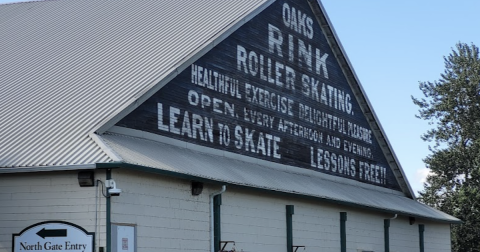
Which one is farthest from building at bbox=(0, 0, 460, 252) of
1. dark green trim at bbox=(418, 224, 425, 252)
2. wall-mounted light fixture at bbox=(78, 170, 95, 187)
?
dark green trim at bbox=(418, 224, 425, 252)

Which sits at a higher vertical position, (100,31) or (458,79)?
(458,79)

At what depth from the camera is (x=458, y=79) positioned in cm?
6900

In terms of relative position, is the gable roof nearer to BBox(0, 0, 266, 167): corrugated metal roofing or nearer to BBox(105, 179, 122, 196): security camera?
BBox(0, 0, 266, 167): corrugated metal roofing

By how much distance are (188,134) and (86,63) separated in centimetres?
384

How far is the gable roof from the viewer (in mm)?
23688

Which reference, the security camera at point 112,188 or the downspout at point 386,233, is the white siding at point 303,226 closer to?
the downspout at point 386,233

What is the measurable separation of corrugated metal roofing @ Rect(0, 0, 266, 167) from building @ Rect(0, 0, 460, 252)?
0.07 metres

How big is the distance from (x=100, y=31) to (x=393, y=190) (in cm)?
1914

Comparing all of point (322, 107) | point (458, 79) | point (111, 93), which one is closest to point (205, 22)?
point (111, 93)

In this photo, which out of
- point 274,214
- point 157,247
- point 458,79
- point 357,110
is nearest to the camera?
point 157,247

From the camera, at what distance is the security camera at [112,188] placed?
864 inches

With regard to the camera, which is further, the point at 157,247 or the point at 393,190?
the point at 393,190

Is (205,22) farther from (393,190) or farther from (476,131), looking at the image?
(476,131)

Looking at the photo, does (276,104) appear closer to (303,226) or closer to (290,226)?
(303,226)
